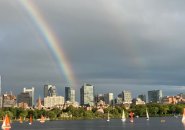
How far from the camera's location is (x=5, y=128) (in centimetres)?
16725
